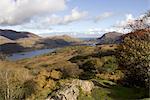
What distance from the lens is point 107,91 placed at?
33.0m

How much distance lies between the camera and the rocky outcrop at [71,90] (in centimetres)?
2989

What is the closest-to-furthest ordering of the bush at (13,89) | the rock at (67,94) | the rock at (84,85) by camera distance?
the rock at (67,94) < the rock at (84,85) < the bush at (13,89)

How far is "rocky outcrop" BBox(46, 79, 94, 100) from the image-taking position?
29891 mm

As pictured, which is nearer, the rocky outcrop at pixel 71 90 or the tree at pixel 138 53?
the rocky outcrop at pixel 71 90

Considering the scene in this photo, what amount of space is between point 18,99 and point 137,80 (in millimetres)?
16171

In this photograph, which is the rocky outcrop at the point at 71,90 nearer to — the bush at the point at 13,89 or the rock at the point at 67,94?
the rock at the point at 67,94

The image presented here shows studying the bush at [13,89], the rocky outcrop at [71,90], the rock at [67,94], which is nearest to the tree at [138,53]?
the rocky outcrop at [71,90]

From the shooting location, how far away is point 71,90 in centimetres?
3055

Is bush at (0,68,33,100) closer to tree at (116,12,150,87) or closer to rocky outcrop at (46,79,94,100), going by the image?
rocky outcrop at (46,79,94,100)

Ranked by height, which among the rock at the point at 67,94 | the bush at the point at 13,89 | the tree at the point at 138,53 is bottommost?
the bush at the point at 13,89

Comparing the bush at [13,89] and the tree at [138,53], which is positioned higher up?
the tree at [138,53]

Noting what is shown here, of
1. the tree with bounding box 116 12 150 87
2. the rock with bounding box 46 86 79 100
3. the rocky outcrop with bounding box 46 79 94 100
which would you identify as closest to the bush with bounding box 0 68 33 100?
the rocky outcrop with bounding box 46 79 94 100

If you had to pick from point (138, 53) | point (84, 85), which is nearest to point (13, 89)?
point (84, 85)

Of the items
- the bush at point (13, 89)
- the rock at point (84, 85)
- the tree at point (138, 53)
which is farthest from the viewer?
the bush at point (13, 89)
